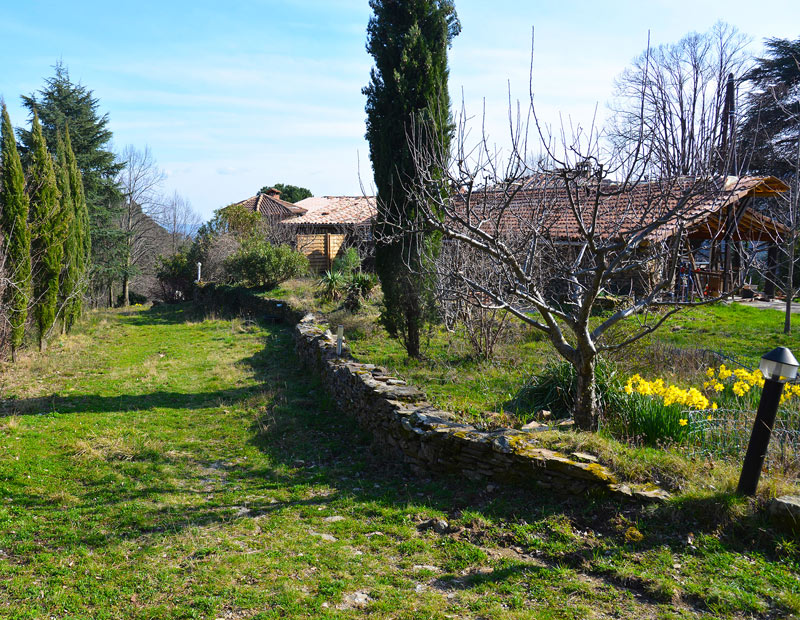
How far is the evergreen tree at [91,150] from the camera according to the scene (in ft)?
78.5

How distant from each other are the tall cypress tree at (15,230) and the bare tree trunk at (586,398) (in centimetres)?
1049

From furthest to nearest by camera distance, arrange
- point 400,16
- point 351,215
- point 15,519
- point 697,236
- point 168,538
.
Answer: point 351,215 < point 697,236 < point 400,16 < point 15,519 < point 168,538

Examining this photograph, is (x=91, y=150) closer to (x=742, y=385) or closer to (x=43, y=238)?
(x=43, y=238)

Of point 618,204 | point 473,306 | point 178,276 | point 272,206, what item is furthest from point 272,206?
point 618,204

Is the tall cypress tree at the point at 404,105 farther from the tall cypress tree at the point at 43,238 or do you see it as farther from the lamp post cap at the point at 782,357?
the tall cypress tree at the point at 43,238

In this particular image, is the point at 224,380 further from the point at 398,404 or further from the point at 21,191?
the point at 21,191

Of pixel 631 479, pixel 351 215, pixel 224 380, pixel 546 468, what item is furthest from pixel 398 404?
pixel 351 215

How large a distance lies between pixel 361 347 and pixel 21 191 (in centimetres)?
749

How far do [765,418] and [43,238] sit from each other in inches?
546

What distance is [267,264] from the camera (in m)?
21.2

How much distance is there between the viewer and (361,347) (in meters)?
11.5

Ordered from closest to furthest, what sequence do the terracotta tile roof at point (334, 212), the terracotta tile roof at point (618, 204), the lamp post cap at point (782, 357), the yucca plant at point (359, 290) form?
the lamp post cap at point (782, 357) < the terracotta tile roof at point (618, 204) < the yucca plant at point (359, 290) < the terracotta tile roof at point (334, 212)

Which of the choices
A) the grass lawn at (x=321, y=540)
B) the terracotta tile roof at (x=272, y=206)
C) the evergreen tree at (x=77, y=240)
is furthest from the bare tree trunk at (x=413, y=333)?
the terracotta tile roof at (x=272, y=206)

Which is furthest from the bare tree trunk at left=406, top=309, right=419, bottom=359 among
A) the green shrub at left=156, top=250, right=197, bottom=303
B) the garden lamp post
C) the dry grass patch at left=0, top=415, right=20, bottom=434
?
the green shrub at left=156, top=250, right=197, bottom=303
